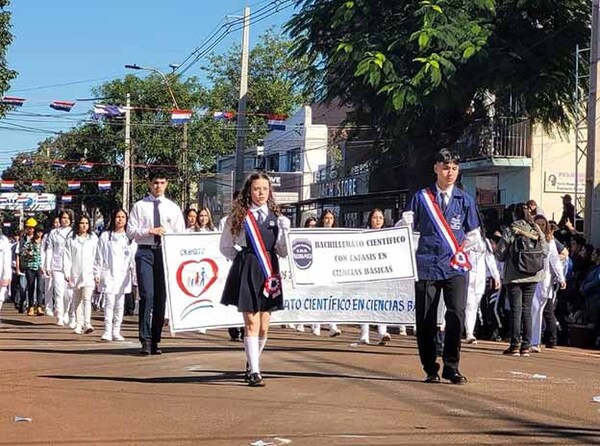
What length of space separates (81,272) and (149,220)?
4449 millimetres

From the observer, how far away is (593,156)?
20.1 meters

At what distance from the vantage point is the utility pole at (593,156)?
19.8m

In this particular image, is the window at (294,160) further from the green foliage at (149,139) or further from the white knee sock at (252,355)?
the white knee sock at (252,355)

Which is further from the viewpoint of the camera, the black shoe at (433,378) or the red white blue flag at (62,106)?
the red white blue flag at (62,106)

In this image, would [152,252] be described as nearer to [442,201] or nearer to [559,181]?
[442,201]

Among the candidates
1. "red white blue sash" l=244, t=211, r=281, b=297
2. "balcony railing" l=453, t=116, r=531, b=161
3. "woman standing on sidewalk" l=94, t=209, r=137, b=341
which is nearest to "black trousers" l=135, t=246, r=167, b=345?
"woman standing on sidewalk" l=94, t=209, r=137, b=341

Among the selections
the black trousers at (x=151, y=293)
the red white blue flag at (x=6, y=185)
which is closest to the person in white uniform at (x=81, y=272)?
the black trousers at (x=151, y=293)

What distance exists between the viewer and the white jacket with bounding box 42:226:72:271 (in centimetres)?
1750

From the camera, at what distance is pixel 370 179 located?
123 feet

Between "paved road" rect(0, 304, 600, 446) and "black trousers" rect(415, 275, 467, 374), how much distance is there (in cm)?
28

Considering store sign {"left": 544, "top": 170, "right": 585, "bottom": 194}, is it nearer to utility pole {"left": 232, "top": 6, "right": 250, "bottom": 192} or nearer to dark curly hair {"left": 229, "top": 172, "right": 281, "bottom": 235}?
utility pole {"left": 232, "top": 6, "right": 250, "bottom": 192}

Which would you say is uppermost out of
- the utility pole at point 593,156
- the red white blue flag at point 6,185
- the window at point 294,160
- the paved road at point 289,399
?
the window at point 294,160

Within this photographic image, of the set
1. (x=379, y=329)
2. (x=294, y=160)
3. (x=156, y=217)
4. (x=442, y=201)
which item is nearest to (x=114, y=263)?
(x=156, y=217)

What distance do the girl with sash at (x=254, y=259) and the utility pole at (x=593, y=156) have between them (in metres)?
11.9
